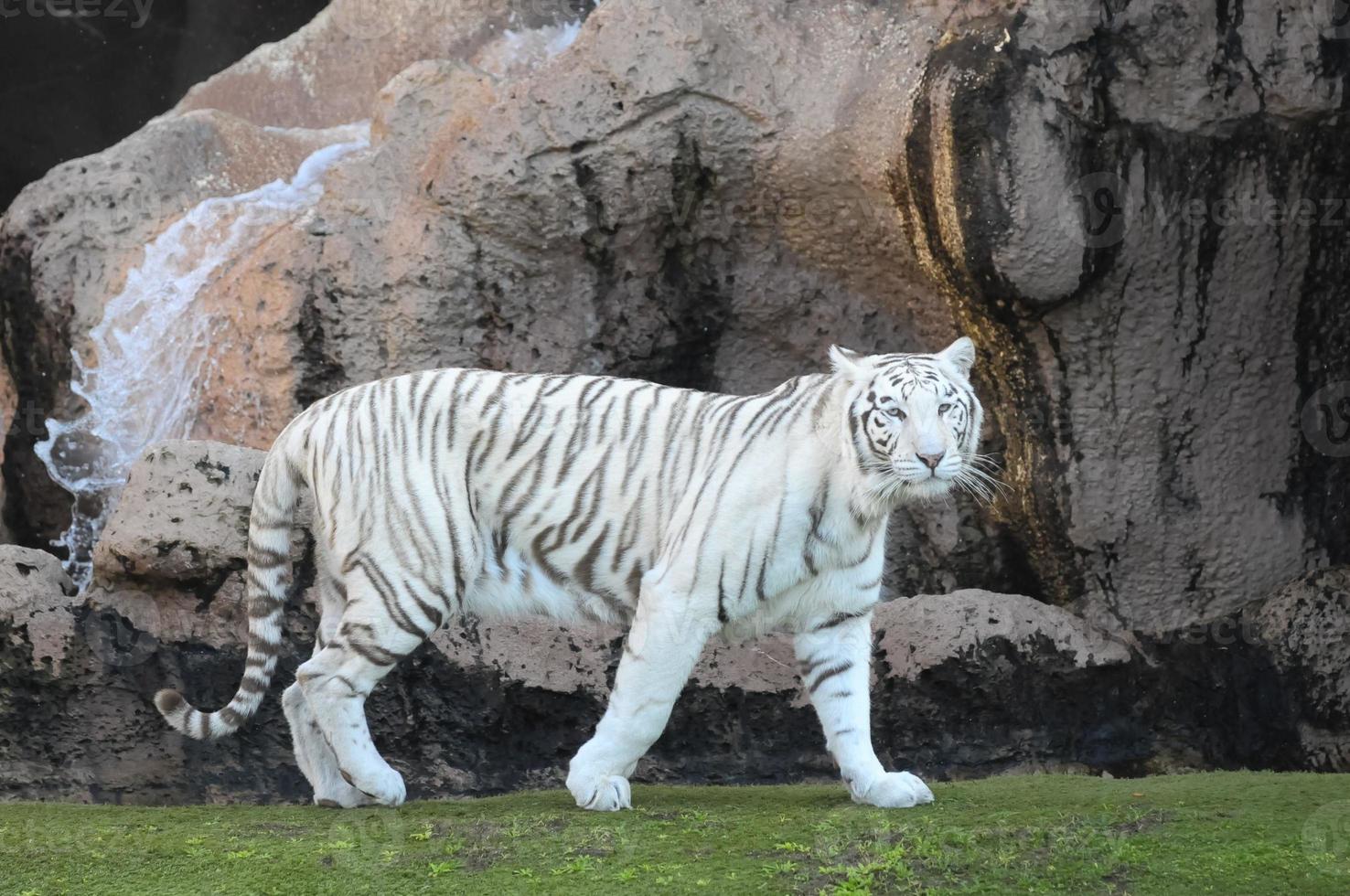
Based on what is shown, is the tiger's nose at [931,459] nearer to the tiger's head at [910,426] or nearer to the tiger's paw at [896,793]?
the tiger's head at [910,426]

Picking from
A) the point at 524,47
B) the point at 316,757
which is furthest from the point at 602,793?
the point at 524,47

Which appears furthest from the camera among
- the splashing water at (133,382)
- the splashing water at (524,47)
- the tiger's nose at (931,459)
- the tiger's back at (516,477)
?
the splashing water at (524,47)

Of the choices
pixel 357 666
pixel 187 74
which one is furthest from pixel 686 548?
pixel 187 74

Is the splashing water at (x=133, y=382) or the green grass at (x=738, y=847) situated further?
the splashing water at (x=133, y=382)

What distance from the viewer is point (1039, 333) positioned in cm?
591

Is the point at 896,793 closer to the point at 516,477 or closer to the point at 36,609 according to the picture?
the point at 516,477

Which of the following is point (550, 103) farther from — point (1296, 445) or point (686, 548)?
point (1296, 445)

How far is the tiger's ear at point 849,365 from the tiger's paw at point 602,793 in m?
1.27

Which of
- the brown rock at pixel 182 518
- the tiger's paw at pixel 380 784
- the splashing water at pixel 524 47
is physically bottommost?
the tiger's paw at pixel 380 784

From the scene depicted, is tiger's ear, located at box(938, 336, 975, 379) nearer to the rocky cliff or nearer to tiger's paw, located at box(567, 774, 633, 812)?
the rocky cliff

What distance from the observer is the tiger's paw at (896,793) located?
423 cm

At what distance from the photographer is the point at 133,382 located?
283 inches

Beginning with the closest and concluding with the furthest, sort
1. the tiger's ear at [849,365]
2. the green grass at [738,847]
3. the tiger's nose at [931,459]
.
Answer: the green grass at [738,847] → the tiger's nose at [931,459] → the tiger's ear at [849,365]

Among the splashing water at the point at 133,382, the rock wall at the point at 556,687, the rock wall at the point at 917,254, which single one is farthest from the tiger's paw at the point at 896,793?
the splashing water at the point at 133,382
